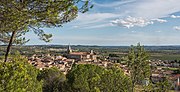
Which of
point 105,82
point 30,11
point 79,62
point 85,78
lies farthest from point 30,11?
point 79,62

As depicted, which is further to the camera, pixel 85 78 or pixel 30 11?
pixel 85 78

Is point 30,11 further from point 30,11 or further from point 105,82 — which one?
point 105,82

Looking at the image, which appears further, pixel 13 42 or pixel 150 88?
pixel 150 88

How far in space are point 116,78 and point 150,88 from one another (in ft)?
21.0

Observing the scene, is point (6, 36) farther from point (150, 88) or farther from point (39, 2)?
point (150, 88)

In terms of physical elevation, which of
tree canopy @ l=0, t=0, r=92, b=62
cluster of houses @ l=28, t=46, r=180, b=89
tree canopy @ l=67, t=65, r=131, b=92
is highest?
tree canopy @ l=0, t=0, r=92, b=62

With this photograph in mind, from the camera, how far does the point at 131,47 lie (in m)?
43.8

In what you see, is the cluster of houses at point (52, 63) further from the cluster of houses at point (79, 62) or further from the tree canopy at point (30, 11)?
the tree canopy at point (30, 11)

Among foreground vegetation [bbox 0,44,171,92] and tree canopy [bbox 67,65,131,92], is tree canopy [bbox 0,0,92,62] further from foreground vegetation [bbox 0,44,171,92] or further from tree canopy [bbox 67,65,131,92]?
tree canopy [bbox 67,65,131,92]

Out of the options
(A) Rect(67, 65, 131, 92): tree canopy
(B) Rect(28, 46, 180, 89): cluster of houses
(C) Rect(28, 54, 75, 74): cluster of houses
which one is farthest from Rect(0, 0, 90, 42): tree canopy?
(C) Rect(28, 54, 75, 74): cluster of houses

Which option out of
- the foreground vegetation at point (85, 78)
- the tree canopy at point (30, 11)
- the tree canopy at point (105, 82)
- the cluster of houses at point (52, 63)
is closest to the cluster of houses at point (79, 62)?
the cluster of houses at point (52, 63)

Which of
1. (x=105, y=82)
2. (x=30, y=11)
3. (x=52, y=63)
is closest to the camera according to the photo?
(x=30, y=11)

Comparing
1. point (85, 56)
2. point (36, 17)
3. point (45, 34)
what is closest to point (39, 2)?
point (36, 17)

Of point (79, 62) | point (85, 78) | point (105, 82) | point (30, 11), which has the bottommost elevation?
point (79, 62)
